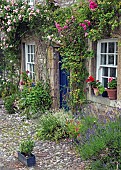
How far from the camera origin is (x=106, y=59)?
23.6 feet

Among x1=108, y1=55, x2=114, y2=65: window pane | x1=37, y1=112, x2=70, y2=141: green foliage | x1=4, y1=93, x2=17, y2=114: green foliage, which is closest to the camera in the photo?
x1=37, y1=112, x2=70, y2=141: green foliage

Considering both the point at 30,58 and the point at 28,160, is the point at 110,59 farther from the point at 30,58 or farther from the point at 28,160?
the point at 30,58


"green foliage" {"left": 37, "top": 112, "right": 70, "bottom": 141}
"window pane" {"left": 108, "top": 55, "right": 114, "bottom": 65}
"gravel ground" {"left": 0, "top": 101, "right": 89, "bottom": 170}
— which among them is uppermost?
"window pane" {"left": 108, "top": 55, "right": 114, "bottom": 65}

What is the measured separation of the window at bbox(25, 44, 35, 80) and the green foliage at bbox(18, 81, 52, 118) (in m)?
1.26

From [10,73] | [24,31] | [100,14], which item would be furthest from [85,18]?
[10,73]

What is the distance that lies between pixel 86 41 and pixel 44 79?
8.61 ft

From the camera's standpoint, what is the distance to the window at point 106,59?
22.9 ft

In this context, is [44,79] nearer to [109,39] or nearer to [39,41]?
[39,41]

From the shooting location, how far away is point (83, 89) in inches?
307

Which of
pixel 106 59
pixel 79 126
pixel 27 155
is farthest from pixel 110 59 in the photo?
pixel 27 155

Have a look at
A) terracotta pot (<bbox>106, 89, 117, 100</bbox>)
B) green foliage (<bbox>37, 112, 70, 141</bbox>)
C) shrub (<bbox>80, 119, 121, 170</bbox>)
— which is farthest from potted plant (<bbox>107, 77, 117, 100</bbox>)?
shrub (<bbox>80, 119, 121, 170</bbox>)

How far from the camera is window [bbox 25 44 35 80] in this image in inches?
405

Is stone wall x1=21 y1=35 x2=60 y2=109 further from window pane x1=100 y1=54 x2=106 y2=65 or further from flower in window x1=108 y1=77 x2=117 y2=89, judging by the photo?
flower in window x1=108 y1=77 x2=117 y2=89

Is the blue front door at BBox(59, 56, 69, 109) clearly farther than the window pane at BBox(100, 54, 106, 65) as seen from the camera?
Yes
